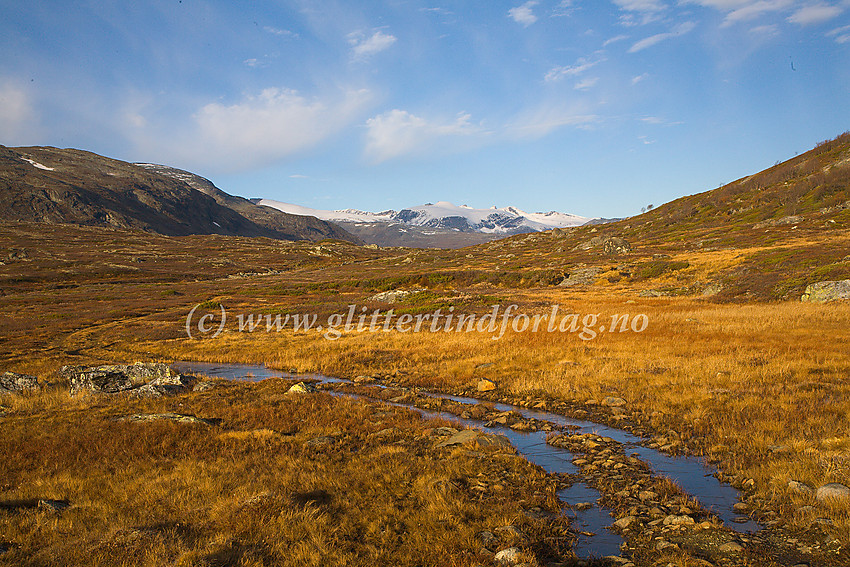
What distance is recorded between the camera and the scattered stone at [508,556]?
23.3 feet

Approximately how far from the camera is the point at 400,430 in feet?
47.5

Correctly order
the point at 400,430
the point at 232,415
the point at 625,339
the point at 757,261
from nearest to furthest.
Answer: the point at 400,430, the point at 232,415, the point at 625,339, the point at 757,261

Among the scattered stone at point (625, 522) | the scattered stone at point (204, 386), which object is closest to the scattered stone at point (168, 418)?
the scattered stone at point (204, 386)

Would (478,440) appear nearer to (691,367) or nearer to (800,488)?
(800,488)

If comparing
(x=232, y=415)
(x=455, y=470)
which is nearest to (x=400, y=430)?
(x=455, y=470)

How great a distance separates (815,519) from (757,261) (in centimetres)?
5359

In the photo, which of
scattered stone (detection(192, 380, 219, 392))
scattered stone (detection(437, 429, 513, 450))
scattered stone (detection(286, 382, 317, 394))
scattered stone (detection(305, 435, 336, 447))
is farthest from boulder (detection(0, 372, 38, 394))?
scattered stone (detection(437, 429, 513, 450))

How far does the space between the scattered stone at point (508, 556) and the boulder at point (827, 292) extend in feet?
124

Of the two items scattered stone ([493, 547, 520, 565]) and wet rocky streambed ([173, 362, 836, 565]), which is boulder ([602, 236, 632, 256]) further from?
scattered stone ([493, 547, 520, 565])

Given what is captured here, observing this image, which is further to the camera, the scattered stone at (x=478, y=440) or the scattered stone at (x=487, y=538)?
the scattered stone at (x=478, y=440)

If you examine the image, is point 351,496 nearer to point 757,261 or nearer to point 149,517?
point 149,517

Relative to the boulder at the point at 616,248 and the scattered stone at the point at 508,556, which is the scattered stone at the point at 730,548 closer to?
the scattered stone at the point at 508,556

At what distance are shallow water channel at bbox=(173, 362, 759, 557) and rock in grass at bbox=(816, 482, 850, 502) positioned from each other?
142cm

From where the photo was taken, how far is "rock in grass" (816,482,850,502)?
8133 mm
